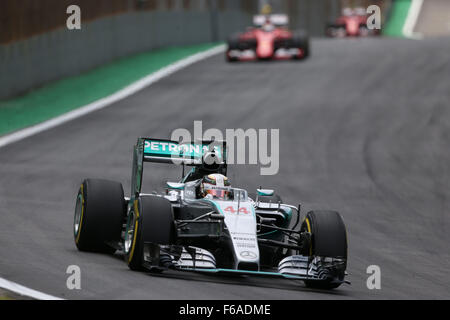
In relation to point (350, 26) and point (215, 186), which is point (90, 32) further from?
point (350, 26)

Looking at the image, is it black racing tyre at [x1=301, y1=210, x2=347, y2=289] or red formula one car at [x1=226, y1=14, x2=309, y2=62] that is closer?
black racing tyre at [x1=301, y1=210, x2=347, y2=289]

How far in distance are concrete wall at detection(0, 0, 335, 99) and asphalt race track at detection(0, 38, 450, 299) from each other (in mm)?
3279

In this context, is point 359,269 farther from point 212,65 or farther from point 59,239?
point 212,65

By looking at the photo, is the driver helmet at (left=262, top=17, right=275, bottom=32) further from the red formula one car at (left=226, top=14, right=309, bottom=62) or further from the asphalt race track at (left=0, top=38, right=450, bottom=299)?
the asphalt race track at (left=0, top=38, right=450, bottom=299)

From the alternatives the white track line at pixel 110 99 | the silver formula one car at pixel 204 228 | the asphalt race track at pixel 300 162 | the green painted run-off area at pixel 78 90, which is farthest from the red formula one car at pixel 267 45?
the silver formula one car at pixel 204 228

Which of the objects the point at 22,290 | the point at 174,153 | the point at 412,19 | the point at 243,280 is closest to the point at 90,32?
the point at 174,153

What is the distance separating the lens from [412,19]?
2980 inches

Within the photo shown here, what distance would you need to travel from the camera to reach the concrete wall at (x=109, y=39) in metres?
30.0

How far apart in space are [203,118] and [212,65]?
33.2 ft

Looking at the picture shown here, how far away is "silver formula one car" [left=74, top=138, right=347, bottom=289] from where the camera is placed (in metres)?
10.9

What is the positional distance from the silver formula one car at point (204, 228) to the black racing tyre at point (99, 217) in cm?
1

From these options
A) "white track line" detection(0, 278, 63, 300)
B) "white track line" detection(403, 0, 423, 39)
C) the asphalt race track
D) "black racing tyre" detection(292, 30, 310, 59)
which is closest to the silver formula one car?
the asphalt race track

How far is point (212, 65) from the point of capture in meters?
37.2
